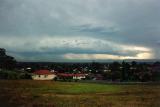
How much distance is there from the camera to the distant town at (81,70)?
14.0 meters

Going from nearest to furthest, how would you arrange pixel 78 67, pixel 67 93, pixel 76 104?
pixel 76 104 < pixel 67 93 < pixel 78 67


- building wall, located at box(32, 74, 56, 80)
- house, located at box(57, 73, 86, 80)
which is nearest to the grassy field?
building wall, located at box(32, 74, 56, 80)

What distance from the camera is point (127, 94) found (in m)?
13.3

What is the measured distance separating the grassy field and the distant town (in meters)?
0.57

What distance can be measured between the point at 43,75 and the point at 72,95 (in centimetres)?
168

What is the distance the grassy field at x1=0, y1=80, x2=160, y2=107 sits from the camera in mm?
12259

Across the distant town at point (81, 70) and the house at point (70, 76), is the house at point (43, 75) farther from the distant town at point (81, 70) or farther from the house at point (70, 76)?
the house at point (70, 76)

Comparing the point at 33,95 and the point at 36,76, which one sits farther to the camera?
the point at 36,76

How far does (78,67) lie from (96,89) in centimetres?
230

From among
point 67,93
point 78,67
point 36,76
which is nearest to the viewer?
point 67,93

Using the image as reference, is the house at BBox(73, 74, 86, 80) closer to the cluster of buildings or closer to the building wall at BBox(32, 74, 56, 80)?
the cluster of buildings

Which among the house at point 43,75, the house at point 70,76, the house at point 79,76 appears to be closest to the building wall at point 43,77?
the house at point 43,75

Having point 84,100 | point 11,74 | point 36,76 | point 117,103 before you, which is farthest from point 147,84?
point 11,74

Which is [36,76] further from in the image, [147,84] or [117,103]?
[147,84]
